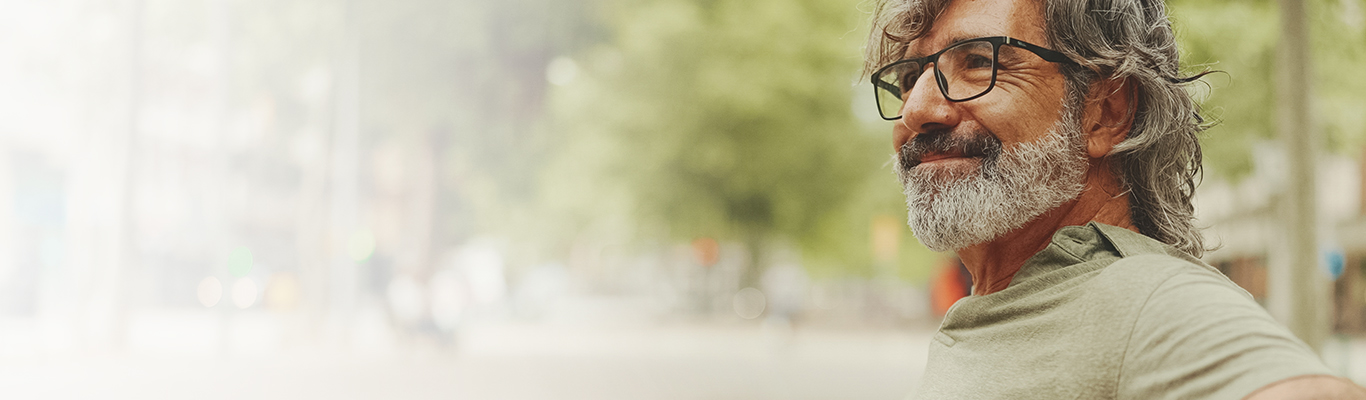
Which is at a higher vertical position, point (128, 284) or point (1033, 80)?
point (1033, 80)

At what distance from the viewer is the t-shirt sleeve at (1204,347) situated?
2.78 feet

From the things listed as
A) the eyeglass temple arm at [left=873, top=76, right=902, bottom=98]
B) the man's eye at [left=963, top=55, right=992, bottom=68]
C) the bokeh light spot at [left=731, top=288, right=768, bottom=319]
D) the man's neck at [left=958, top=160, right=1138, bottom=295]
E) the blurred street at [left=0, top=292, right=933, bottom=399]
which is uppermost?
the man's eye at [left=963, top=55, right=992, bottom=68]

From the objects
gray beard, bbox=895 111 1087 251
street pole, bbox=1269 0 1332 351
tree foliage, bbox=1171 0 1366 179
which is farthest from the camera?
tree foliage, bbox=1171 0 1366 179

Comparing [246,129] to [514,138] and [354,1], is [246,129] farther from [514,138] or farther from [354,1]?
[514,138]

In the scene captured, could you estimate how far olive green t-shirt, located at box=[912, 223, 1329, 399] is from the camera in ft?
2.85

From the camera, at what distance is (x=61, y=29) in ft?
32.3

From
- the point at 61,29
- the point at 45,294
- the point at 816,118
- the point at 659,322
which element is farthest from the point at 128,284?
the point at 659,322

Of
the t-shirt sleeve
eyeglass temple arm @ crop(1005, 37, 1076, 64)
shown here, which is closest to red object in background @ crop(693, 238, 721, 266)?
eyeglass temple arm @ crop(1005, 37, 1076, 64)

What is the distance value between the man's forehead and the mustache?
0.37ft

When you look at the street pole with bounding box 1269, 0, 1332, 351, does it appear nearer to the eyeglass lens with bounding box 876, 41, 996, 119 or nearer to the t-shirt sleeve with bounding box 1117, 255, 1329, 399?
the eyeglass lens with bounding box 876, 41, 996, 119

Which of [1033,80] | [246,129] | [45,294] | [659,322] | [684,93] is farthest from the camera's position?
[659,322]

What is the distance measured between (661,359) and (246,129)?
278 inches

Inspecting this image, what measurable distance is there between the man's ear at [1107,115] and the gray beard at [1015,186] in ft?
0.07

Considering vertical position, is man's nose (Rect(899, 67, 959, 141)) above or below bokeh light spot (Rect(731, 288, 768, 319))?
above
